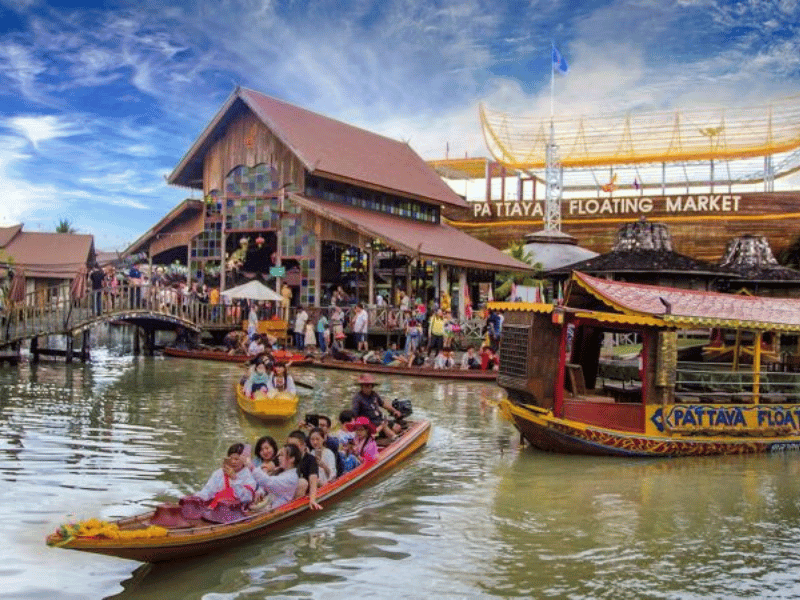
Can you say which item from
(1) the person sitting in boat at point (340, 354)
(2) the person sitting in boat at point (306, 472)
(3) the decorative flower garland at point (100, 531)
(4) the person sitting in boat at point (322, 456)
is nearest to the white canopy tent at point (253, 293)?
(1) the person sitting in boat at point (340, 354)

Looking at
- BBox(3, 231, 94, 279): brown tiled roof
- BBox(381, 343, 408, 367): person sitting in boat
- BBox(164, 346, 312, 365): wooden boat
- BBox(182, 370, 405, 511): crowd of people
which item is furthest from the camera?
BBox(3, 231, 94, 279): brown tiled roof

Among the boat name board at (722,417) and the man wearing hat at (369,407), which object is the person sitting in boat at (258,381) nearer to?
the man wearing hat at (369,407)

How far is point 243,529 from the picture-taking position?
334 inches

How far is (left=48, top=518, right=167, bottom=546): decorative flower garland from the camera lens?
7.20 metres

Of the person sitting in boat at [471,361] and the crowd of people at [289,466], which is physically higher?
the person sitting in boat at [471,361]

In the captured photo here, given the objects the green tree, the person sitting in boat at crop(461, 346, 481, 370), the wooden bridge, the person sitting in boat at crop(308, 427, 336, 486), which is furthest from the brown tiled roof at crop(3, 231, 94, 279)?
the person sitting in boat at crop(308, 427, 336, 486)

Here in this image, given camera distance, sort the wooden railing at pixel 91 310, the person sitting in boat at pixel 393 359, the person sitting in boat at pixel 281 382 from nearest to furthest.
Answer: the person sitting in boat at pixel 281 382, the person sitting in boat at pixel 393 359, the wooden railing at pixel 91 310

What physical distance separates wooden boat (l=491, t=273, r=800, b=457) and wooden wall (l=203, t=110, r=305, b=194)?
18769mm

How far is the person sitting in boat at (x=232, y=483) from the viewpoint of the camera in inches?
339

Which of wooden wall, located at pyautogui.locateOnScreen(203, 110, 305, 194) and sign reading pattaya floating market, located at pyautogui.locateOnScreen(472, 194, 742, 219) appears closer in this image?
wooden wall, located at pyautogui.locateOnScreen(203, 110, 305, 194)

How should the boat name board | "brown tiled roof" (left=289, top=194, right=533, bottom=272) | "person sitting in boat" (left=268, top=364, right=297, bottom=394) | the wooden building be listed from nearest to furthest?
the boat name board → "person sitting in boat" (left=268, top=364, right=297, bottom=394) → "brown tiled roof" (left=289, top=194, right=533, bottom=272) → the wooden building

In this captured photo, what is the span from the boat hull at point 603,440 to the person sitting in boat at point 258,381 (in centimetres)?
458

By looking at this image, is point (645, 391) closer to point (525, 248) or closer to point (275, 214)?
point (275, 214)

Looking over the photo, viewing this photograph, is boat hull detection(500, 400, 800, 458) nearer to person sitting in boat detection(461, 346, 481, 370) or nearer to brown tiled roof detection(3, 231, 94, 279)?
person sitting in boat detection(461, 346, 481, 370)
